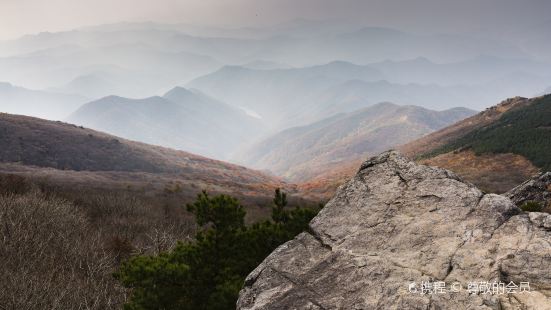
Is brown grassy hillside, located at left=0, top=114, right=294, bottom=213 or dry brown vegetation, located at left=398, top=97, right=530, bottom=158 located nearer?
brown grassy hillside, located at left=0, top=114, right=294, bottom=213

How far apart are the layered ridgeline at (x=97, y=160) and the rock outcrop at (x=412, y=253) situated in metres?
76.2

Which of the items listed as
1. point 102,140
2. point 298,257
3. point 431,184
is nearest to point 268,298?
point 298,257

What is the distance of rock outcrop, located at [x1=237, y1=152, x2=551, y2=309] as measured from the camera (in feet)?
25.7

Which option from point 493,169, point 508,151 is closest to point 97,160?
point 493,169

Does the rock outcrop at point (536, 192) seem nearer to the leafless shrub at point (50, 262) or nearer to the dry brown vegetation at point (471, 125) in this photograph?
the leafless shrub at point (50, 262)

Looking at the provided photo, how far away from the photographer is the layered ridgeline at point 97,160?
103312mm

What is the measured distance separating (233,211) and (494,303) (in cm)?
782

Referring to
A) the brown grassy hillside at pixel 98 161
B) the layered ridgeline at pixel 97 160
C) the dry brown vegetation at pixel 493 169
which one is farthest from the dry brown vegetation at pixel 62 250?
the dry brown vegetation at pixel 493 169

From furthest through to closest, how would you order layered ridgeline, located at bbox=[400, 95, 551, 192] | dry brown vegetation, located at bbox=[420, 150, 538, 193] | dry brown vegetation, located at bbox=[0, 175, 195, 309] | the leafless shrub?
layered ridgeline, located at bbox=[400, 95, 551, 192] < dry brown vegetation, located at bbox=[420, 150, 538, 193] < dry brown vegetation, located at bbox=[0, 175, 195, 309] < the leafless shrub

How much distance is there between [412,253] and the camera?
897 centimetres

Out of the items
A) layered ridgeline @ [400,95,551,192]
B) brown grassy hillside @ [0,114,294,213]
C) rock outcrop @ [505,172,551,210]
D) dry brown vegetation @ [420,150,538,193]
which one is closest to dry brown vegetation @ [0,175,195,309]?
rock outcrop @ [505,172,551,210]

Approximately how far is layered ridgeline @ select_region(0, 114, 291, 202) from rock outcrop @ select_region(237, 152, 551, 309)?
7615 centimetres

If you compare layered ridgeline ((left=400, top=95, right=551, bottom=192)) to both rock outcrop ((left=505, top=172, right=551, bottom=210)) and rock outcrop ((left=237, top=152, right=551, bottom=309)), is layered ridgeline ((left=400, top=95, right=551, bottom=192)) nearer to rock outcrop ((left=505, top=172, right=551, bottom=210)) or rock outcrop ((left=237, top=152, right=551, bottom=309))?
rock outcrop ((left=505, top=172, right=551, bottom=210))

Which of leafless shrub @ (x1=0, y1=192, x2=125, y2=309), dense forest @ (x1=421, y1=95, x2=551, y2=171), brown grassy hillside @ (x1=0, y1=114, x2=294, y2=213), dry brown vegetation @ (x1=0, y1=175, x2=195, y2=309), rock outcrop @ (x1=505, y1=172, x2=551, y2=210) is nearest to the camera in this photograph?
rock outcrop @ (x1=505, y1=172, x2=551, y2=210)
